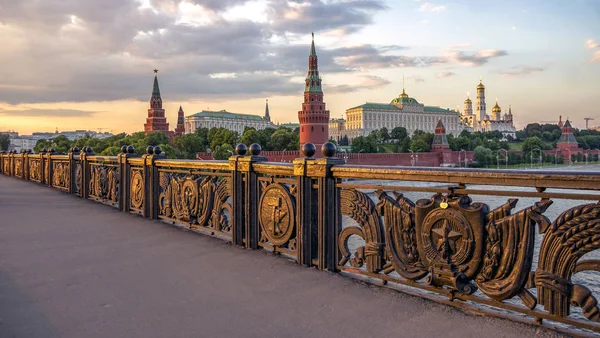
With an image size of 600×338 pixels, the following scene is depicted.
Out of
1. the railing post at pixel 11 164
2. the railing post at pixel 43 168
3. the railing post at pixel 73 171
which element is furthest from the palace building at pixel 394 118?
Answer: the railing post at pixel 73 171

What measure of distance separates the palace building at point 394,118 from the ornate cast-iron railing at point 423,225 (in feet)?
454

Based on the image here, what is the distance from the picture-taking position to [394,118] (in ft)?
492

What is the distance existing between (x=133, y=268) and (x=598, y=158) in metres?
122

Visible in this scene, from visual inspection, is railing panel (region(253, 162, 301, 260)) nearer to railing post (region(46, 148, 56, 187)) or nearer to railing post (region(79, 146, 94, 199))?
railing post (region(79, 146, 94, 199))

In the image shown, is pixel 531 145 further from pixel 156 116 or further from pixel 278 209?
pixel 278 209

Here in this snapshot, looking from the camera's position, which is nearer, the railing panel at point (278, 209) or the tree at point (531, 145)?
the railing panel at point (278, 209)

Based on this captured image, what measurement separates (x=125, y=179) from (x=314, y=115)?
250 feet

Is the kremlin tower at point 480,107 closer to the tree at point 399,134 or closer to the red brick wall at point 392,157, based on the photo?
the tree at point 399,134

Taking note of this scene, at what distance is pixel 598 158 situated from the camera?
10444 cm

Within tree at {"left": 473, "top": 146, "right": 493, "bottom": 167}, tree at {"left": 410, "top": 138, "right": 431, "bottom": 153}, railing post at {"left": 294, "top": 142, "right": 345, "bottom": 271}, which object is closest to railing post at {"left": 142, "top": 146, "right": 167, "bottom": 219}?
railing post at {"left": 294, "top": 142, "right": 345, "bottom": 271}

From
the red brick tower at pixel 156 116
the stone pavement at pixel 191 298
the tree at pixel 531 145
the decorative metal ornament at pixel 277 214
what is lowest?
the stone pavement at pixel 191 298

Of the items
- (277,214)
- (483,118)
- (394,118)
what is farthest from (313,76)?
(483,118)

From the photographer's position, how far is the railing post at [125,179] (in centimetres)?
723

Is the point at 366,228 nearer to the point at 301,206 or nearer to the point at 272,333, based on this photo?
the point at 301,206
